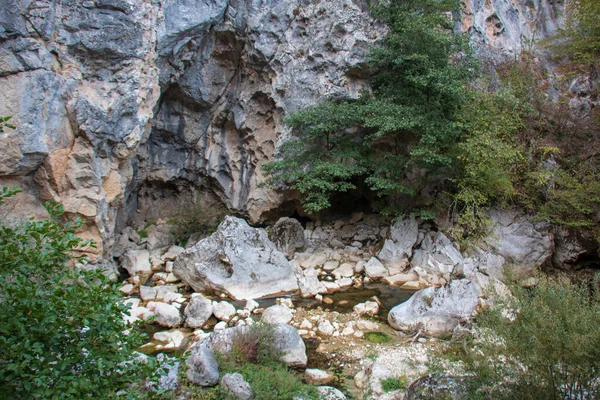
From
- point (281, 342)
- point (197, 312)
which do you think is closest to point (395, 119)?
point (281, 342)

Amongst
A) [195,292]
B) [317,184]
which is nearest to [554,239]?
[317,184]

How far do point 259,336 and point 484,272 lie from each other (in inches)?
267

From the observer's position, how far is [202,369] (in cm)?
545

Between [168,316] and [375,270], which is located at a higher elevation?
[375,270]

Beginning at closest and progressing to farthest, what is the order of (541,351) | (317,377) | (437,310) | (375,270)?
(541,351)
(317,377)
(437,310)
(375,270)

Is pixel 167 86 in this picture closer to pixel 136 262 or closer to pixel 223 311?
pixel 136 262

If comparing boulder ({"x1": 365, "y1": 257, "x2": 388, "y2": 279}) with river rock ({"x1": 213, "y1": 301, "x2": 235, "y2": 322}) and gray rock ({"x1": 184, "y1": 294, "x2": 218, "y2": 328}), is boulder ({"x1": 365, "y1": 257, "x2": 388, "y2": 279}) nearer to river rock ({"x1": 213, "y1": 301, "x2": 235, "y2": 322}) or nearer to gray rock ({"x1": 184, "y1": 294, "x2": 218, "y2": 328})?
river rock ({"x1": 213, "y1": 301, "x2": 235, "y2": 322})

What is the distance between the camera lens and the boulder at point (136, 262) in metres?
11.6

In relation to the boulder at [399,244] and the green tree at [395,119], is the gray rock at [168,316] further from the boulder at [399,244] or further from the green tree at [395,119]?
the boulder at [399,244]

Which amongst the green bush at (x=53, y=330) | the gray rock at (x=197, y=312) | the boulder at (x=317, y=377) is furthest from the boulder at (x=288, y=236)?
the green bush at (x=53, y=330)

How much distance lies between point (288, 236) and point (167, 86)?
20.6 ft

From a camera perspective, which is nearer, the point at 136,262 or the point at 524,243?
the point at 524,243


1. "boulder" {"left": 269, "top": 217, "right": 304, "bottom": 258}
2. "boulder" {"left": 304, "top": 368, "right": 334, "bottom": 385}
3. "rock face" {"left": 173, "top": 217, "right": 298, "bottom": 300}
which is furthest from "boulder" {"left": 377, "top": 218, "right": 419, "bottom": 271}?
"boulder" {"left": 304, "top": 368, "right": 334, "bottom": 385}

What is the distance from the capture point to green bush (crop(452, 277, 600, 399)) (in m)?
3.43
